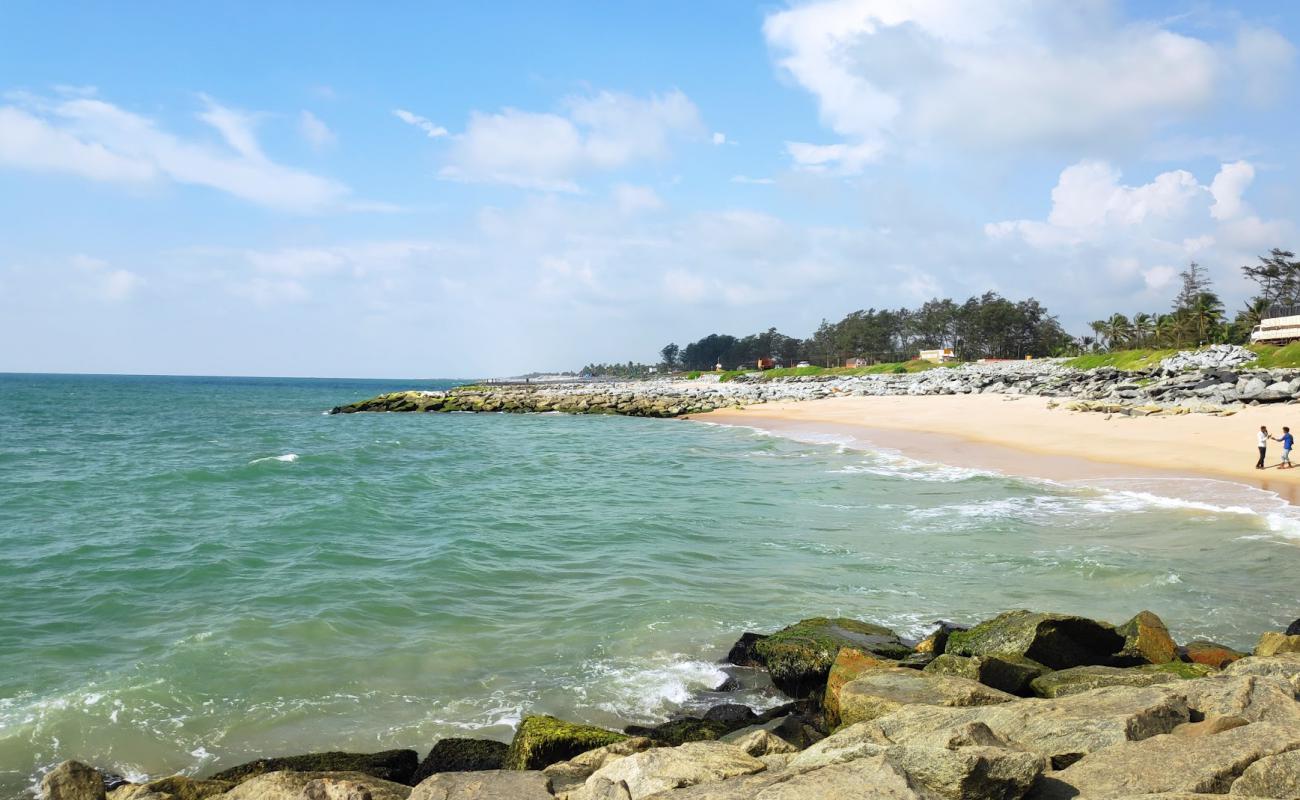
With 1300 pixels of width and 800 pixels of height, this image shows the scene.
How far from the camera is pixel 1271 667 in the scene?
6598 mm

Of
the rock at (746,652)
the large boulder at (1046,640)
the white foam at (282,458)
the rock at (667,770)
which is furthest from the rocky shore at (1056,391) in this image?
the rock at (667,770)

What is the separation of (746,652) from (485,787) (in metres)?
4.86

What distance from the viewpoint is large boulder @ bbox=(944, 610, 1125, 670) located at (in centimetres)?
823

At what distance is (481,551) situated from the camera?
15008 millimetres

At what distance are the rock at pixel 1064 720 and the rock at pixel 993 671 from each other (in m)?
1.24

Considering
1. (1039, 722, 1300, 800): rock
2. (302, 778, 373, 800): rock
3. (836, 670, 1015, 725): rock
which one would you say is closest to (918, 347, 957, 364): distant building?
(836, 670, 1015, 725): rock

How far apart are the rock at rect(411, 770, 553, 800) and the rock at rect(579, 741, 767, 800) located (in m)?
0.33

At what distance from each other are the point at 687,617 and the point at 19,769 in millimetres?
7251

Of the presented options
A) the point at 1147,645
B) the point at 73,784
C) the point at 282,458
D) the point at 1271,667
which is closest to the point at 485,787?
the point at 73,784

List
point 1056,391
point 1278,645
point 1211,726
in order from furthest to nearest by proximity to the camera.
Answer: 1. point 1056,391
2. point 1278,645
3. point 1211,726

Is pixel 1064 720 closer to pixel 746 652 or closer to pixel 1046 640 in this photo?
pixel 1046 640

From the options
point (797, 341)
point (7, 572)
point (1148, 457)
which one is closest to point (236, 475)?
point (7, 572)

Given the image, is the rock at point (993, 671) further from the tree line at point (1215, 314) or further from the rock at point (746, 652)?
the tree line at point (1215, 314)

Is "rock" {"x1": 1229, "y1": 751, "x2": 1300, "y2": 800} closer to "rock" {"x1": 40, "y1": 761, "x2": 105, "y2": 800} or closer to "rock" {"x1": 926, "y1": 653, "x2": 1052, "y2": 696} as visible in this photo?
"rock" {"x1": 926, "y1": 653, "x2": 1052, "y2": 696}
